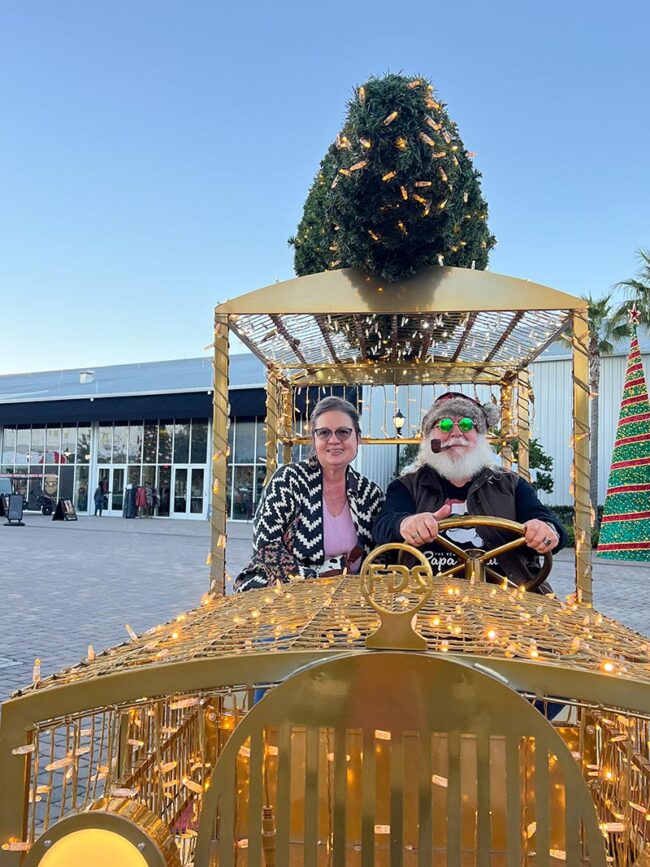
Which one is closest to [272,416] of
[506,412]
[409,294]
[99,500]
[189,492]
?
[506,412]

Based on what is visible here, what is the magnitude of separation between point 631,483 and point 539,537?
610 inches

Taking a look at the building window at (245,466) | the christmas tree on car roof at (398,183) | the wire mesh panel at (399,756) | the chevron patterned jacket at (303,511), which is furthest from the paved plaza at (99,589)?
the building window at (245,466)

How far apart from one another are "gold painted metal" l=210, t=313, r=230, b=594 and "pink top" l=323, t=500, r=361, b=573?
0.51 metres

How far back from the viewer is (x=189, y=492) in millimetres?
31281

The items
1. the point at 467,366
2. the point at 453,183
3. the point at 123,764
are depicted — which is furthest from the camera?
the point at 467,366

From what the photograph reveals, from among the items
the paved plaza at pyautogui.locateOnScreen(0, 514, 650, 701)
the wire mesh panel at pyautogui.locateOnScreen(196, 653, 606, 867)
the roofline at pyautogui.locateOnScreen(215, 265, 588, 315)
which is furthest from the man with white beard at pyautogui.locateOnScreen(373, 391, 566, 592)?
the paved plaza at pyautogui.locateOnScreen(0, 514, 650, 701)

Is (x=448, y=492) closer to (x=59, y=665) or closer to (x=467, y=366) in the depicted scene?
(x=467, y=366)

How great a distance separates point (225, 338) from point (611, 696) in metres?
2.62

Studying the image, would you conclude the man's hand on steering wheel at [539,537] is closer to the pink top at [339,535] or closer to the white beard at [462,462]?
the white beard at [462,462]

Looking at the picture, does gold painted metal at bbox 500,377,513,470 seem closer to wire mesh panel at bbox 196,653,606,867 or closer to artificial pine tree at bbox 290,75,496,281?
artificial pine tree at bbox 290,75,496,281

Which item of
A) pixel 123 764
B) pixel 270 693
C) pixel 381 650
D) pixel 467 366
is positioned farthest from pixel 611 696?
pixel 467 366

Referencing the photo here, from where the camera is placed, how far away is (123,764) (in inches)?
83.1

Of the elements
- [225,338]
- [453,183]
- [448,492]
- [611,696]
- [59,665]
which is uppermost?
[453,183]

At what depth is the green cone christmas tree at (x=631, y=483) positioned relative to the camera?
16.7 metres
